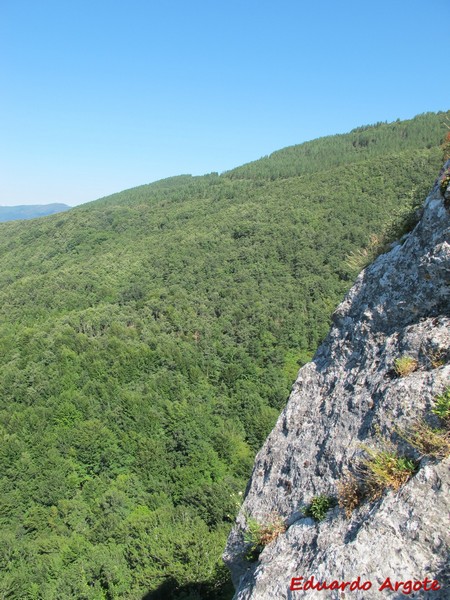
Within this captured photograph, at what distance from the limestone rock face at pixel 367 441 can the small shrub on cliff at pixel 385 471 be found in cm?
11

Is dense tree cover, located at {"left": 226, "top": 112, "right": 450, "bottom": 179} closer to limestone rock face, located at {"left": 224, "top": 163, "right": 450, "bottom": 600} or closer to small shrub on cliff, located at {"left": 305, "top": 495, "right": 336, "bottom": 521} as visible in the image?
limestone rock face, located at {"left": 224, "top": 163, "right": 450, "bottom": 600}

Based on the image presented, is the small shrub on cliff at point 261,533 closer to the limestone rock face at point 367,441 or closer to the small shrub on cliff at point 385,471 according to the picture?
the limestone rock face at point 367,441

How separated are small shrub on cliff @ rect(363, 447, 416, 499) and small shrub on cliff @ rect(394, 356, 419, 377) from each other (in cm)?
125

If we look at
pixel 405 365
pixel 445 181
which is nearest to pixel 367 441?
pixel 405 365

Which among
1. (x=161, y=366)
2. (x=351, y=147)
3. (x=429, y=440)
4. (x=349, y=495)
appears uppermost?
(x=351, y=147)

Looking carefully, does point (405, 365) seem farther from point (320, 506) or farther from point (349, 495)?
point (320, 506)

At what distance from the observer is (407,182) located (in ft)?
299

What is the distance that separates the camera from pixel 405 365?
5828mm

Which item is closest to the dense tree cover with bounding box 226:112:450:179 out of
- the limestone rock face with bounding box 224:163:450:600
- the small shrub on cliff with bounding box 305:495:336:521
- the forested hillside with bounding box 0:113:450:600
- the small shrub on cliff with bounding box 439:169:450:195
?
the forested hillside with bounding box 0:113:450:600

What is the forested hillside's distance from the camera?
2670 cm

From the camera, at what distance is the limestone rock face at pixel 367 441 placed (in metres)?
4.30

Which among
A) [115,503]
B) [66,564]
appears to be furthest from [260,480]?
[115,503]

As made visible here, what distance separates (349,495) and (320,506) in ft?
2.04

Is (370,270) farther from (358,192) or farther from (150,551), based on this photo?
(358,192)
